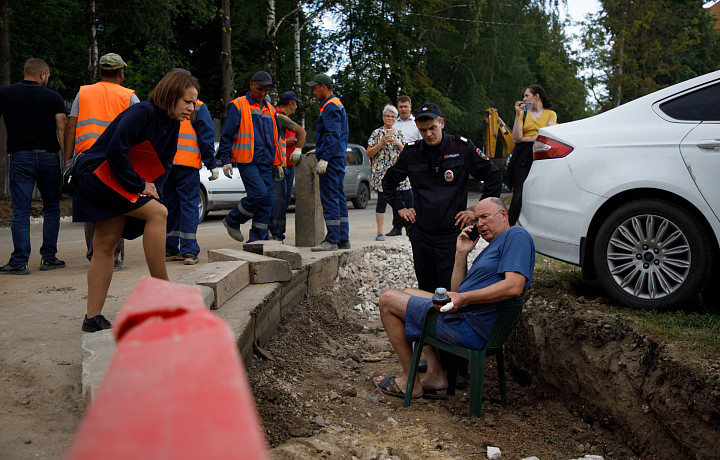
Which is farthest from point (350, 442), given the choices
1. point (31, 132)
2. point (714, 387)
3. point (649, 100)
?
point (31, 132)

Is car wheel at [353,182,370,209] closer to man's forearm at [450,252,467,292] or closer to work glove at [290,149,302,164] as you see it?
work glove at [290,149,302,164]

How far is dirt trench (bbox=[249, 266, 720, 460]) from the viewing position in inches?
142

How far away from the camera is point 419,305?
460cm

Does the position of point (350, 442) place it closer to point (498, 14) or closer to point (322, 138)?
point (322, 138)

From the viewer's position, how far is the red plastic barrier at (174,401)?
0.58 m

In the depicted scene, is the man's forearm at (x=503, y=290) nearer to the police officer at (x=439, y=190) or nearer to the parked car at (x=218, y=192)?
the police officer at (x=439, y=190)

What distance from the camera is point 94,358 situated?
3.11m

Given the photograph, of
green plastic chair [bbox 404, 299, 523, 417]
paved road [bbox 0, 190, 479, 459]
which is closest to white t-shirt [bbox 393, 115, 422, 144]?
paved road [bbox 0, 190, 479, 459]

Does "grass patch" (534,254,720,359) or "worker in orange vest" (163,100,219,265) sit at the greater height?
"worker in orange vest" (163,100,219,265)

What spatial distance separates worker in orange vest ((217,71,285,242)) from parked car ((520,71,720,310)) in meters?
3.53

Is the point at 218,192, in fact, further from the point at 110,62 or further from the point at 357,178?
the point at 110,62

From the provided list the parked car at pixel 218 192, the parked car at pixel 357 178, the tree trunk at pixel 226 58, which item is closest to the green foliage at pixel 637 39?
the parked car at pixel 357 178

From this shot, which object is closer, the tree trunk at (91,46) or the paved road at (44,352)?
the paved road at (44,352)

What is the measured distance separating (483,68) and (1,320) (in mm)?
28976
